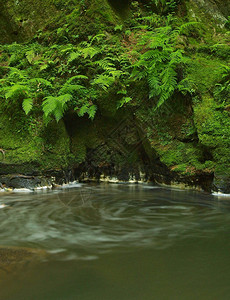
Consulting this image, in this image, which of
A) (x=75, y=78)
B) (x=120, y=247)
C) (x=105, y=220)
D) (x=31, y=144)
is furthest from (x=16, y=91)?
(x=120, y=247)

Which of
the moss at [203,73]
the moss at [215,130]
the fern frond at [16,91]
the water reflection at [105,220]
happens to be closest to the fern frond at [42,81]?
the fern frond at [16,91]

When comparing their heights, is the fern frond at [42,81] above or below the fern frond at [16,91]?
above


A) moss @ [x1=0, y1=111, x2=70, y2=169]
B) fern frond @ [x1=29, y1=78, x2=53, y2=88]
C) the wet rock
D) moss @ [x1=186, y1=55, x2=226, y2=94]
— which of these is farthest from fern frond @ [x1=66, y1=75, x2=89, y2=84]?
the wet rock

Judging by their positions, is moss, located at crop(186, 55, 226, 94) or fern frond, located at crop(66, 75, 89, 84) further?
fern frond, located at crop(66, 75, 89, 84)

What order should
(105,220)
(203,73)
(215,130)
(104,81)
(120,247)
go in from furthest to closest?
Answer: (203,73) → (104,81) → (215,130) → (105,220) → (120,247)

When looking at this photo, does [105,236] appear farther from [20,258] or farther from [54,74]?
[54,74]

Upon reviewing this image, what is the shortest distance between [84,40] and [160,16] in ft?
8.62

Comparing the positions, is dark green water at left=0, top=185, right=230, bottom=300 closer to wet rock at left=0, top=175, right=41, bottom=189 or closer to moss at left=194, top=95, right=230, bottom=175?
moss at left=194, top=95, right=230, bottom=175

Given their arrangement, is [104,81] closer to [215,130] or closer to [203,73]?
[203,73]

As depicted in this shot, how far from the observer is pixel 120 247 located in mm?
2902

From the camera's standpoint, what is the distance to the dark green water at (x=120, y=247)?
6.72ft

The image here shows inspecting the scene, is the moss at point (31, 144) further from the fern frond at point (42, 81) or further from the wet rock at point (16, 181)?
the fern frond at point (42, 81)

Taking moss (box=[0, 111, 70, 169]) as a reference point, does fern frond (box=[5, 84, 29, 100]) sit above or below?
above

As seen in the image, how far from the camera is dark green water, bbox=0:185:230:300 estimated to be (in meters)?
2.05
